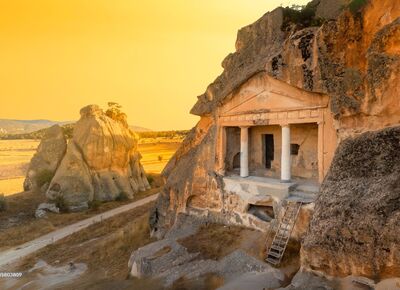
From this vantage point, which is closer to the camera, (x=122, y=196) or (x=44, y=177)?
(x=122, y=196)

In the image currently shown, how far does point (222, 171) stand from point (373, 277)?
1011 cm

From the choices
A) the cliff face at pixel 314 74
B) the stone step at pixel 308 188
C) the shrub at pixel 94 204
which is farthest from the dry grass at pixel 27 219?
the stone step at pixel 308 188

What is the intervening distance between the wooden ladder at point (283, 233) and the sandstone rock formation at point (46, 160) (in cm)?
2925

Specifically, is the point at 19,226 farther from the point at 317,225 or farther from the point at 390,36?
the point at 390,36

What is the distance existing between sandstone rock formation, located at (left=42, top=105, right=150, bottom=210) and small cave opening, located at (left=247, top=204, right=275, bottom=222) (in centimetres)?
2041

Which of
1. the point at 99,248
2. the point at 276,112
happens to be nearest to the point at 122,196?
the point at 99,248

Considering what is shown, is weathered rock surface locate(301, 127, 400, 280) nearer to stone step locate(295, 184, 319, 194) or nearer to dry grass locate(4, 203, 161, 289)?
stone step locate(295, 184, 319, 194)

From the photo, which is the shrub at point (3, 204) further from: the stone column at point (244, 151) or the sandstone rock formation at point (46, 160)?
the stone column at point (244, 151)

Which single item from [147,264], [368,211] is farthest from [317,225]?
[147,264]

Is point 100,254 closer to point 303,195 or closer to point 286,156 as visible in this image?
point 286,156

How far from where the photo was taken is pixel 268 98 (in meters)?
15.5

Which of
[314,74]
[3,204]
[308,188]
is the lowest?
[3,204]

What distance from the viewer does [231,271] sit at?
11953 millimetres

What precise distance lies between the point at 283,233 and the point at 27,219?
23.6 m
